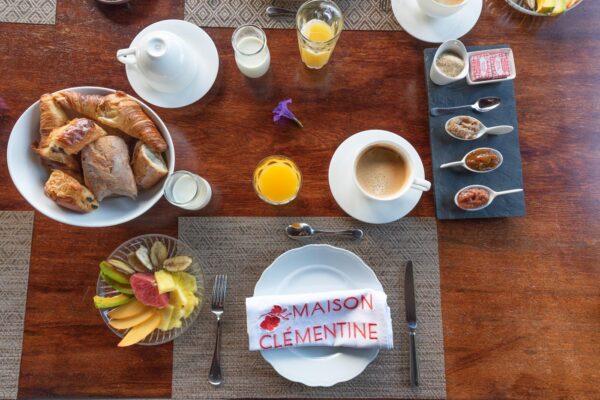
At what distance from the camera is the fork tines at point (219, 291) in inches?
41.4

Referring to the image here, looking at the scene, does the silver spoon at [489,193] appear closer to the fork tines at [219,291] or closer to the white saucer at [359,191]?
the white saucer at [359,191]

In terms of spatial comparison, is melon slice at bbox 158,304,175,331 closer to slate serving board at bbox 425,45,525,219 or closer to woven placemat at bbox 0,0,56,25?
slate serving board at bbox 425,45,525,219

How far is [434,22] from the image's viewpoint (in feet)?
3.63

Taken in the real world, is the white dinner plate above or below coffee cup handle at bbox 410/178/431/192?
below

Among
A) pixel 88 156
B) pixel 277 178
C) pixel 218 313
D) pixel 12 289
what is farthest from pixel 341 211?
pixel 12 289

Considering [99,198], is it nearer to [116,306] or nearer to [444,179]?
[116,306]

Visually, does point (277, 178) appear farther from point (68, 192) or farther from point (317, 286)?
point (68, 192)

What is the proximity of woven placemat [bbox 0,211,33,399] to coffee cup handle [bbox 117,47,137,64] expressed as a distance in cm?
49

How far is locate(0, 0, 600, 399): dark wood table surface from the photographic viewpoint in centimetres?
106

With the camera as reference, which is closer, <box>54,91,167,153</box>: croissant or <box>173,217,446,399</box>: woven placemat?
<box>54,91,167,153</box>: croissant

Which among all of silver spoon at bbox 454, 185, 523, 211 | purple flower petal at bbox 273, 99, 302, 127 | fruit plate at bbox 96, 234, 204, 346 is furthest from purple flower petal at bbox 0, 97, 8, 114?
silver spoon at bbox 454, 185, 523, 211

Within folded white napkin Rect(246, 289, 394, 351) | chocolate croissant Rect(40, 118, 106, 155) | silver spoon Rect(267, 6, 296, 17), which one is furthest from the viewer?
silver spoon Rect(267, 6, 296, 17)

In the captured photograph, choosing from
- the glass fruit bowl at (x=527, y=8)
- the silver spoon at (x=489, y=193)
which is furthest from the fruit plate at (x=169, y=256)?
the glass fruit bowl at (x=527, y=8)

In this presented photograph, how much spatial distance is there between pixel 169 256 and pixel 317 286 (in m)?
0.40
